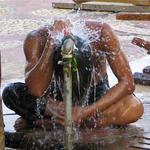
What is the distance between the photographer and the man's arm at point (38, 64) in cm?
357

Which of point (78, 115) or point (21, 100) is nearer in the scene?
point (78, 115)

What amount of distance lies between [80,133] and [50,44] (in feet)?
2.17

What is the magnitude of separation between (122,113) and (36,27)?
22.1 ft

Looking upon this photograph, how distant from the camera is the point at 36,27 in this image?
10.3 meters

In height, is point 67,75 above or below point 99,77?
above

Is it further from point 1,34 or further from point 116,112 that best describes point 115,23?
point 116,112

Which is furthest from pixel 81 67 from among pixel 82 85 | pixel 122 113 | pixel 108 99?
pixel 122 113

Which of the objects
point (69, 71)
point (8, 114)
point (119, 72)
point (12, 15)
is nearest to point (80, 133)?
point (119, 72)

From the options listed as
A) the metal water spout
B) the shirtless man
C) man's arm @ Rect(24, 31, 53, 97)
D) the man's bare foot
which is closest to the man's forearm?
the shirtless man

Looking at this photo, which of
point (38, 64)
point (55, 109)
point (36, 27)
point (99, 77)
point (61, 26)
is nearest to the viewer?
point (61, 26)

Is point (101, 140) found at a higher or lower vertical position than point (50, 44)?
lower

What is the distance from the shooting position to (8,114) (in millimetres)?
4277

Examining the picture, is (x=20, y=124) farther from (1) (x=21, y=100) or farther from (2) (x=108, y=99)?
(2) (x=108, y=99)

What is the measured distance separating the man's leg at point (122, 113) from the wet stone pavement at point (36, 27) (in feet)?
0.22
